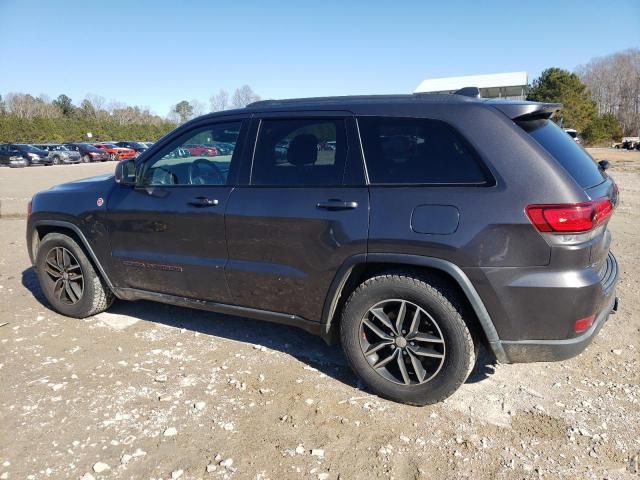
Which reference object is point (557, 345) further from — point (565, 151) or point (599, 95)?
point (599, 95)

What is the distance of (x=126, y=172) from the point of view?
13.1ft

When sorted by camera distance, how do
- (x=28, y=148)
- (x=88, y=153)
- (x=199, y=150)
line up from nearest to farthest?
1. (x=199, y=150)
2. (x=28, y=148)
3. (x=88, y=153)

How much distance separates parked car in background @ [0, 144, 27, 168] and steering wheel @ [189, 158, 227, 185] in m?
33.8

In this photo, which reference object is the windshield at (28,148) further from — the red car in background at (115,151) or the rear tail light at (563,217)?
the rear tail light at (563,217)

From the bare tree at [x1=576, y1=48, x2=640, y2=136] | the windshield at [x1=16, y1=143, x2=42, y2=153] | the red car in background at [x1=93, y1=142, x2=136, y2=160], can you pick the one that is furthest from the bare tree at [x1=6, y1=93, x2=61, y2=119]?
the bare tree at [x1=576, y1=48, x2=640, y2=136]

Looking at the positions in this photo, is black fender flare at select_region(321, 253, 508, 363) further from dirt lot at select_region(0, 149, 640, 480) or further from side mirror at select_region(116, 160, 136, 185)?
side mirror at select_region(116, 160, 136, 185)

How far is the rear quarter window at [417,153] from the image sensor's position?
2826mm

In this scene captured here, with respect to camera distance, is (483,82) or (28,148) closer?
(28,148)

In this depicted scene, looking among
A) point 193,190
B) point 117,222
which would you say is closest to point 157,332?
point 117,222

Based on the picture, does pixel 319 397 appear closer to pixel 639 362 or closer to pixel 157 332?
pixel 157 332

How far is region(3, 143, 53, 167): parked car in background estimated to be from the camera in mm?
31975

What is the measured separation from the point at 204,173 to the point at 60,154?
37.3m

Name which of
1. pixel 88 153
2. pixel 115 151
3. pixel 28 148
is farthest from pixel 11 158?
pixel 115 151

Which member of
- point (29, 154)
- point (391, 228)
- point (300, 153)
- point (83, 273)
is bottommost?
point (83, 273)
